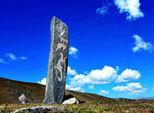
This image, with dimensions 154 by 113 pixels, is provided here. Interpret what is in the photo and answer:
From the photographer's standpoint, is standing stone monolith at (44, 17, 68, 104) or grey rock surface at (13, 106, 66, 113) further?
standing stone monolith at (44, 17, 68, 104)

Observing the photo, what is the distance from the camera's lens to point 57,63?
19.0 m

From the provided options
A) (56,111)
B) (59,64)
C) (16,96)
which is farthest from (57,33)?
(16,96)

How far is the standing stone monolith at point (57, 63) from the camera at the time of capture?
18.4 m

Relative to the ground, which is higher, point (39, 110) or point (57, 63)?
point (57, 63)

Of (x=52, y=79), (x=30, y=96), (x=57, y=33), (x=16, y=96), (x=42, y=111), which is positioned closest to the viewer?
(x=42, y=111)

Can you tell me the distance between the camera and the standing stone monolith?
60.2ft

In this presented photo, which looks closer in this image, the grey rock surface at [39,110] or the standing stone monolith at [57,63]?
the grey rock surface at [39,110]

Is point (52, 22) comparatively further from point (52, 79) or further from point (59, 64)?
point (52, 79)

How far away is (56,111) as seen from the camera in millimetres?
7629

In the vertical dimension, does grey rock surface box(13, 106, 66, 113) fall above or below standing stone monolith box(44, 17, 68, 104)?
below

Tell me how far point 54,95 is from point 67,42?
A: 5.02 metres

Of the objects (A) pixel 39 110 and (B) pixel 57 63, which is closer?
(A) pixel 39 110

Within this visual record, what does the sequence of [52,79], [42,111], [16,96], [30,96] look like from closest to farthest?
[42,111] → [52,79] → [16,96] → [30,96]

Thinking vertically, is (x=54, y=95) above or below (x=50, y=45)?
below
